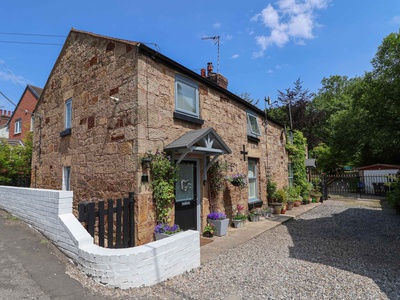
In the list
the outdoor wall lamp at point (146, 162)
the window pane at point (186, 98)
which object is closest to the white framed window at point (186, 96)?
the window pane at point (186, 98)

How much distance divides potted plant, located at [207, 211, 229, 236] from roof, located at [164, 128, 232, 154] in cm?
185

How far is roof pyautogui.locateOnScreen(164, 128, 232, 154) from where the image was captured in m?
5.43

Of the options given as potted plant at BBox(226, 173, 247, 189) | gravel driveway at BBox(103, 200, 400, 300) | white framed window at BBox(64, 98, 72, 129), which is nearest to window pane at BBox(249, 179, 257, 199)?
potted plant at BBox(226, 173, 247, 189)

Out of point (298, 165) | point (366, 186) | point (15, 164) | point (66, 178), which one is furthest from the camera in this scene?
point (366, 186)

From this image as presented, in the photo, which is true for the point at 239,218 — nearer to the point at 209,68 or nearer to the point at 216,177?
the point at 216,177

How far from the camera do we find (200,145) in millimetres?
6199

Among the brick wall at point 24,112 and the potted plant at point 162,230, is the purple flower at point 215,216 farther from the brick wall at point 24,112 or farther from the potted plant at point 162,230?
the brick wall at point 24,112

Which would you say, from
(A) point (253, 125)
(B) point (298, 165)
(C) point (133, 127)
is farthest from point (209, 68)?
(B) point (298, 165)

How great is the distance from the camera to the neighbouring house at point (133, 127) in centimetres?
536

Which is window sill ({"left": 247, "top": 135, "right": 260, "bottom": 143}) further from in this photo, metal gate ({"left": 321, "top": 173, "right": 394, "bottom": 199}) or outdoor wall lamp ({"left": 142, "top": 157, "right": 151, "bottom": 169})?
metal gate ({"left": 321, "top": 173, "right": 394, "bottom": 199})

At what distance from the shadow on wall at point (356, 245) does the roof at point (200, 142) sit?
3064mm

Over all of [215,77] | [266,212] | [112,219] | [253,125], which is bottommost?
[266,212]

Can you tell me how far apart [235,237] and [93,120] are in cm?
502

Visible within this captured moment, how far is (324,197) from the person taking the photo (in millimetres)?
15430
